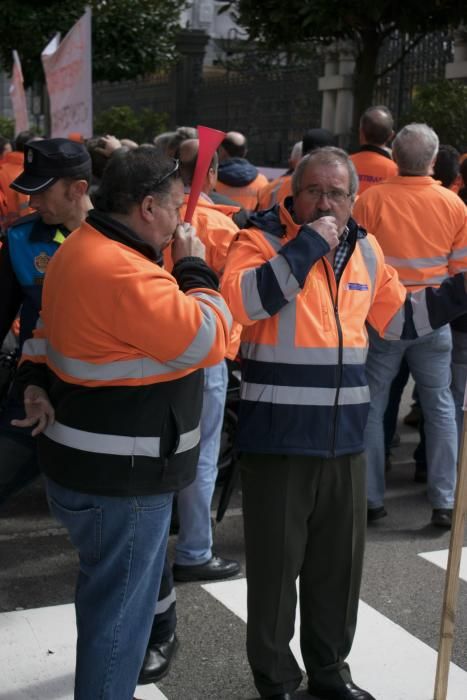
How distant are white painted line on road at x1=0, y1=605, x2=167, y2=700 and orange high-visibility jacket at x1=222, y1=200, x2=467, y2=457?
1.11 meters

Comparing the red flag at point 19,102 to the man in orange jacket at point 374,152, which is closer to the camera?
the man in orange jacket at point 374,152

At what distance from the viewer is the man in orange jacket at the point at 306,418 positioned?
3.84 metres

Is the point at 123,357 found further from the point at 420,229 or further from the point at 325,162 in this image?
the point at 420,229

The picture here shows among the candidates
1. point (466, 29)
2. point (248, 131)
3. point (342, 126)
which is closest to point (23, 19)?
point (248, 131)

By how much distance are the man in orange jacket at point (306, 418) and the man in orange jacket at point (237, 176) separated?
4815 mm

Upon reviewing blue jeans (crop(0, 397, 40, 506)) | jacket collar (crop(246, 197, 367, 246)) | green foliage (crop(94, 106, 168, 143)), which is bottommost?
green foliage (crop(94, 106, 168, 143))

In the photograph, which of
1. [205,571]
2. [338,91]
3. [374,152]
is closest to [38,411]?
[205,571]

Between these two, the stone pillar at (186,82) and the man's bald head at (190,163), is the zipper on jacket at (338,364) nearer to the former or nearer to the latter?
the man's bald head at (190,163)

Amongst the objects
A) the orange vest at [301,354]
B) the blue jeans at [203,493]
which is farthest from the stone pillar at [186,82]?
the orange vest at [301,354]

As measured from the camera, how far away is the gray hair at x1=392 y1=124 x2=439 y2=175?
605 cm

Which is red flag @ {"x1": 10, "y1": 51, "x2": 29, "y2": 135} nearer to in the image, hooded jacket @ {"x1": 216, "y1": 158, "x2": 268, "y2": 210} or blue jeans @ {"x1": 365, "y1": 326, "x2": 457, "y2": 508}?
hooded jacket @ {"x1": 216, "y1": 158, "x2": 268, "y2": 210}

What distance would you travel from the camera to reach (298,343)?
151 inches

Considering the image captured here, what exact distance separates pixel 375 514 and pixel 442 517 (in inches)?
14.1

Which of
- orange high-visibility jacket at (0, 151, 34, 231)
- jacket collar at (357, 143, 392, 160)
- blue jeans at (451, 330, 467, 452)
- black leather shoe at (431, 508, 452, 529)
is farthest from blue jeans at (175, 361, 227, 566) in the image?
orange high-visibility jacket at (0, 151, 34, 231)
